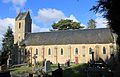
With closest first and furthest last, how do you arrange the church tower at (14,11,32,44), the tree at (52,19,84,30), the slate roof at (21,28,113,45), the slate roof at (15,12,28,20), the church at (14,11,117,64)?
the church at (14,11,117,64) < the slate roof at (21,28,113,45) < the church tower at (14,11,32,44) < the slate roof at (15,12,28,20) < the tree at (52,19,84,30)

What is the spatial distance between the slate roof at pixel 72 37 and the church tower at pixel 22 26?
84.7 inches

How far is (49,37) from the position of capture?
77.3m

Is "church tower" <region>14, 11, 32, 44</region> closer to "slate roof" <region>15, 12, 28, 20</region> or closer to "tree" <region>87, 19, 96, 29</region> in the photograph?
Answer: "slate roof" <region>15, 12, 28, 20</region>

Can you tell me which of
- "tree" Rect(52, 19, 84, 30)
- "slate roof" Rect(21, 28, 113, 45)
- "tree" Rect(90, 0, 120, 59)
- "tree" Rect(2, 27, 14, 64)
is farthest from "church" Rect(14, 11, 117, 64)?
"tree" Rect(90, 0, 120, 59)

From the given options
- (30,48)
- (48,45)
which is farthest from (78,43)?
(30,48)

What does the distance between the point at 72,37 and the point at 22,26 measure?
18420mm

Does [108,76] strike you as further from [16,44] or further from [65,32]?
[16,44]

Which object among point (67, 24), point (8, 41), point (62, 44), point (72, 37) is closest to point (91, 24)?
point (67, 24)

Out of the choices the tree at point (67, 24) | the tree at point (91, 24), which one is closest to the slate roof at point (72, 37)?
the tree at point (67, 24)

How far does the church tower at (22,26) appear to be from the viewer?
81938 mm

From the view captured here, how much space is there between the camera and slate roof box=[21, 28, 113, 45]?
6931cm

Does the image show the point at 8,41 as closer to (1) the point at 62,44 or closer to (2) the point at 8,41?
(2) the point at 8,41

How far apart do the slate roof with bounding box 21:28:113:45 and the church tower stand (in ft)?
7.06

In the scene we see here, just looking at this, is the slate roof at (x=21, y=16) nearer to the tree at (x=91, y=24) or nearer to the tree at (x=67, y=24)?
the tree at (x=67, y=24)
